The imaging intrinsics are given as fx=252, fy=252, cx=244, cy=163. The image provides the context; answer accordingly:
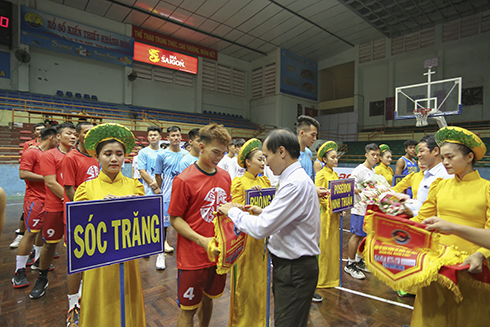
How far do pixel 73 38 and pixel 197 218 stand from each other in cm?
1609

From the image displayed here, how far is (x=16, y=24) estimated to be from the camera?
11938mm

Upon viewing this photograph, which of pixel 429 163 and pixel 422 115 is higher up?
pixel 422 115

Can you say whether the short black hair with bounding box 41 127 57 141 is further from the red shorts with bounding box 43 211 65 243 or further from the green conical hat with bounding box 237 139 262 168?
the green conical hat with bounding box 237 139 262 168

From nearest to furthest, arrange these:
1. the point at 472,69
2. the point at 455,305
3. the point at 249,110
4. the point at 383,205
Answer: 1. the point at 455,305
2. the point at 383,205
3. the point at 472,69
4. the point at 249,110

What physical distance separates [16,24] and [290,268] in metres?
16.8

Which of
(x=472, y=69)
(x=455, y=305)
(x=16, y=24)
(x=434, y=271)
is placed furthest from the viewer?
(x=472, y=69)

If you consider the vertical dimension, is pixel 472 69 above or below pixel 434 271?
above

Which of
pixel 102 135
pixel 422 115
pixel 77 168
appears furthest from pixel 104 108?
pixel 422 115

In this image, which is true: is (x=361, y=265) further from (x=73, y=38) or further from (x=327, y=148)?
(x=73, y=38)

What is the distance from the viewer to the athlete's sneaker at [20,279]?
301 cm

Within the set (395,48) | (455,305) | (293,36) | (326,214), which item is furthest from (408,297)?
(395,48)

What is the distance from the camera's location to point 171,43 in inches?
648

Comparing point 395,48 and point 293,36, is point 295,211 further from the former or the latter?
point 395,48

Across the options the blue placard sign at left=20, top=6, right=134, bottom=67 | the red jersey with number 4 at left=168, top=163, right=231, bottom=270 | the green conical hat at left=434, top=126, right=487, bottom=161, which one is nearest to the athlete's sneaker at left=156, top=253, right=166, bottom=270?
the red jersey with number 4 at left=168, top=163, right=231, bottom=270
